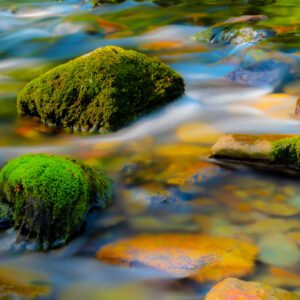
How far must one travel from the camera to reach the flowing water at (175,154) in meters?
3.42

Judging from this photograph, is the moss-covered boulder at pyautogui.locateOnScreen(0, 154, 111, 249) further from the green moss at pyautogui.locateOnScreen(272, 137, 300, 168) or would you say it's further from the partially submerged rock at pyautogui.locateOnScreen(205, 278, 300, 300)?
the green moss at pyautogui.locateOnScreen(272, 137, 300, 168)

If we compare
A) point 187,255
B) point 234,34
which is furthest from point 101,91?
point 234,34

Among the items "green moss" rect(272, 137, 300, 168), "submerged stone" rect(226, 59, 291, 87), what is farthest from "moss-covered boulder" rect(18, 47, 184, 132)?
"green moss" rect(272, 137, 300, 168)

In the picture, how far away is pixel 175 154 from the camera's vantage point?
516 centimetres

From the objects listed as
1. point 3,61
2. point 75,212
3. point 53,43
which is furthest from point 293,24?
point 75,212

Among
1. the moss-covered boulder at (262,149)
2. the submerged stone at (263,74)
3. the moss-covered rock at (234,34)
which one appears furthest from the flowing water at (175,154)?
the moss-covered rock at (234,34)

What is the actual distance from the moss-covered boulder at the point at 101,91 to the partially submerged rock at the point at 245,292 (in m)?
3.10

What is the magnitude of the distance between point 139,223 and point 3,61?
6476 millimetres

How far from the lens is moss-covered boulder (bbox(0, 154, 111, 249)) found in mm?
3611

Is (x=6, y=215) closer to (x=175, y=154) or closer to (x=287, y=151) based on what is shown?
(x=175, y=154)

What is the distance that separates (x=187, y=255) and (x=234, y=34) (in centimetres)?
692

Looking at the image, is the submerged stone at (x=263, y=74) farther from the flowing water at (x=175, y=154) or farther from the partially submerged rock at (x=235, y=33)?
the partially submerged rock at (x=235, y=33)

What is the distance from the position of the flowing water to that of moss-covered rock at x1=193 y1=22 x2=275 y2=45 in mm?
257

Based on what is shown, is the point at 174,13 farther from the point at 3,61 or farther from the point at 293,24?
the point at 3,61
